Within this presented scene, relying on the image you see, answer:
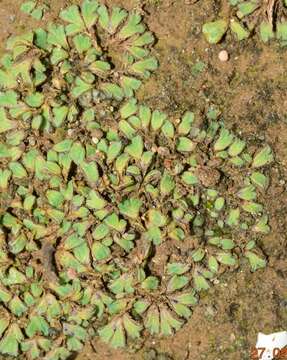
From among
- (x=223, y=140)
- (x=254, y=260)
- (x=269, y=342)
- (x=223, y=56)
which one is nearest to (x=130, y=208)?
(x=223, y=140)

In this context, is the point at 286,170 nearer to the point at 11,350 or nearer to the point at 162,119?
the point at 162,119

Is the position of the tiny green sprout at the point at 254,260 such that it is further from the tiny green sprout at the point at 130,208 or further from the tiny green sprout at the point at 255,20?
the tiny green sprout at the point at 255,20

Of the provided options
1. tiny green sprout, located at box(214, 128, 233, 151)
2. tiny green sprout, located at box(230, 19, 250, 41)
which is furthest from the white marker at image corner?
tiny green sprout, located at box(230, 19, 250, 41)

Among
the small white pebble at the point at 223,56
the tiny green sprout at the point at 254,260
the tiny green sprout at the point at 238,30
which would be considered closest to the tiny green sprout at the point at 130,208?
the tiny green sprout at the point at 254,260

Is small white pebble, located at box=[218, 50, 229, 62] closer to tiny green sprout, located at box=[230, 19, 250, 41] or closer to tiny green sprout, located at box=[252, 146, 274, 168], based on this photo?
tiny green sprout, located at box=[230, 19, 250, 41]

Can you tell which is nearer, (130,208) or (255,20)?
(130,208)

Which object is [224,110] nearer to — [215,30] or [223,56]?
[223,56]
